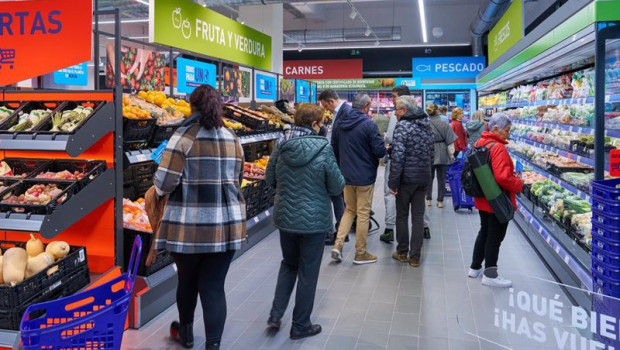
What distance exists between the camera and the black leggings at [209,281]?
3.13 m

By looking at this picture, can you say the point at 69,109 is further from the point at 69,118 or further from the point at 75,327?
the point at 75,327

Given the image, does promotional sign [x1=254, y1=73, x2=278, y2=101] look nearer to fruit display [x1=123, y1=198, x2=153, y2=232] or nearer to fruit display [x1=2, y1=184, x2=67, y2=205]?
fruit display [x1=123, y1=198, x2=153, y2=232]

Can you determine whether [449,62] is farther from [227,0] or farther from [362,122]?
[362,122]

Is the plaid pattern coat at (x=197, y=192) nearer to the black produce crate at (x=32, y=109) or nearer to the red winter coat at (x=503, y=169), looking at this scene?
the black produce crate at (x=32, y=109)

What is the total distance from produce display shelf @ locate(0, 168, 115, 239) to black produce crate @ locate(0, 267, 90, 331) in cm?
27

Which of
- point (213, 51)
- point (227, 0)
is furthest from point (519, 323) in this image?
point (227, 0)

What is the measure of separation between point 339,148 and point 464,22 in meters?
17.9

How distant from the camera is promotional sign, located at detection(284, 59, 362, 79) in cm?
1938

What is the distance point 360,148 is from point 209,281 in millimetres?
2489

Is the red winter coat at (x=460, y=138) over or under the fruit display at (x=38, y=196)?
over

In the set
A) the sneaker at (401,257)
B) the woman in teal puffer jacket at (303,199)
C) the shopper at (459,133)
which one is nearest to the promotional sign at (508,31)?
the shopper at (459,133)

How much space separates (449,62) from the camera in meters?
16.8

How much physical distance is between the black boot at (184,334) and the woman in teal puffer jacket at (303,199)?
0.65 meters

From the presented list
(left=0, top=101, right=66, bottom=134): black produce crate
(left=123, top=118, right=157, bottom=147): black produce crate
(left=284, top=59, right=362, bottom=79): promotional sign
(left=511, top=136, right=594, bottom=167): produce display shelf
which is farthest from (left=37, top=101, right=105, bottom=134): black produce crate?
(left=284, top=59, right=362, bottom=79): promotional sign
